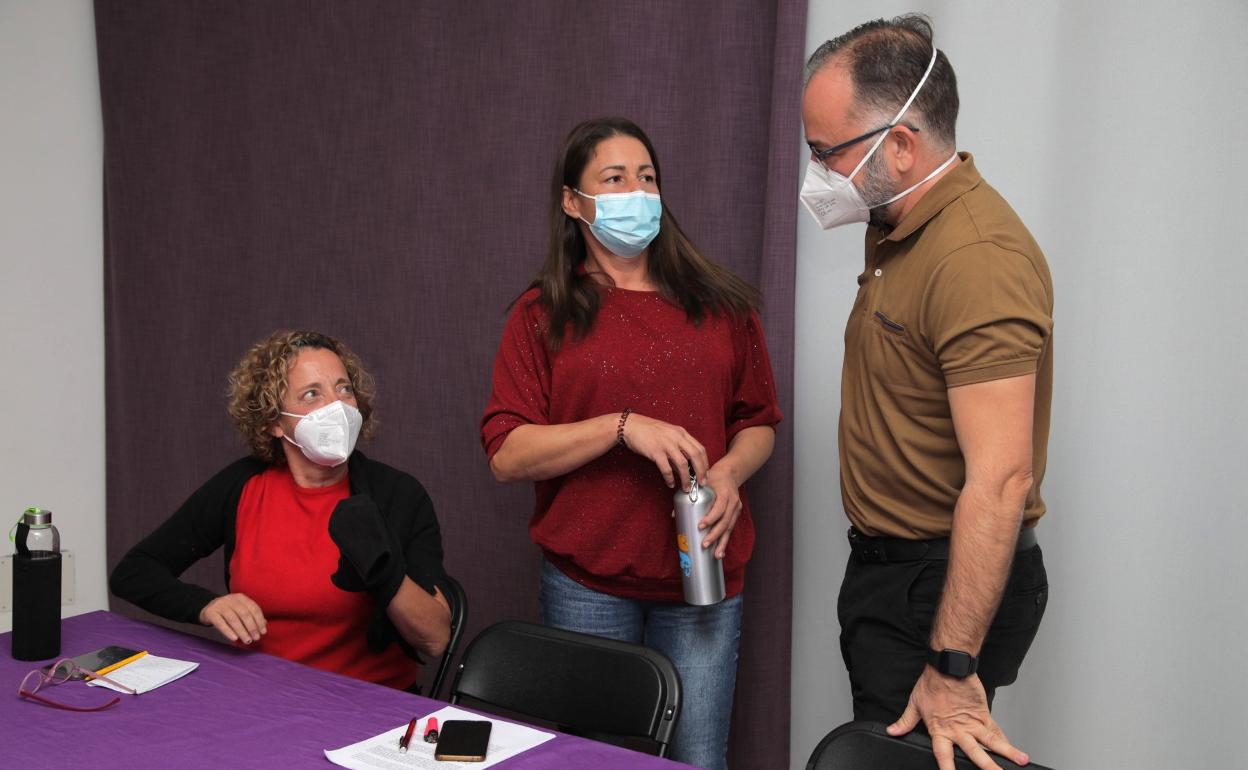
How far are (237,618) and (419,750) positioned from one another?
611 mm

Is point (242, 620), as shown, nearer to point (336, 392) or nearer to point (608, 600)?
point (336, 392)

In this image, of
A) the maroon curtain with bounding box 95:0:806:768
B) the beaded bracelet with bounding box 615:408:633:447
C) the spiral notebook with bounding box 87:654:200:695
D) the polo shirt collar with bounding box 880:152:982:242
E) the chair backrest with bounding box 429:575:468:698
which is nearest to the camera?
the polo shirt collar with bounding box 880:152:982:242

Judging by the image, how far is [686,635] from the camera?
2.07 m

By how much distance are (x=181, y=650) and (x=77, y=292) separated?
238 cm

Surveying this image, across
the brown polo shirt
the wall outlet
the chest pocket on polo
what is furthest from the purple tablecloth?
the wall outlet

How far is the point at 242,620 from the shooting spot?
1867mm

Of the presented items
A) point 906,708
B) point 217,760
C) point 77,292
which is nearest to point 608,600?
point 906,708

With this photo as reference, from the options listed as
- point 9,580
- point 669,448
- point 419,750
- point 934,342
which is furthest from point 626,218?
point 9,580

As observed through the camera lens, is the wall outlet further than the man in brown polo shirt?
Yes

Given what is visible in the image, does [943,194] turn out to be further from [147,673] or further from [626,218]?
[147,673]

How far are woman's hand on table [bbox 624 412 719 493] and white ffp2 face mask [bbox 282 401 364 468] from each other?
590 millimetres

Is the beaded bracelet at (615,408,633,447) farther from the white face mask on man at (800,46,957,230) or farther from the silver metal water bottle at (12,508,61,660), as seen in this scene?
the silver metal water bottle at (12,508,61,660)

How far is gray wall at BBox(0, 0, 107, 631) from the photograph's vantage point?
3.62m

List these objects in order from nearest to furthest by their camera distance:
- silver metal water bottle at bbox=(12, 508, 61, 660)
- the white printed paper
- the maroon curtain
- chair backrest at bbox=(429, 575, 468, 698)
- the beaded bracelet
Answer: the white printed paper, silver metal water bottle at bbox=(12, 508, 61, 660), the beaded bracelet, chair backrest at bbox=(429, 575, 468, 698), the maroon curtain
